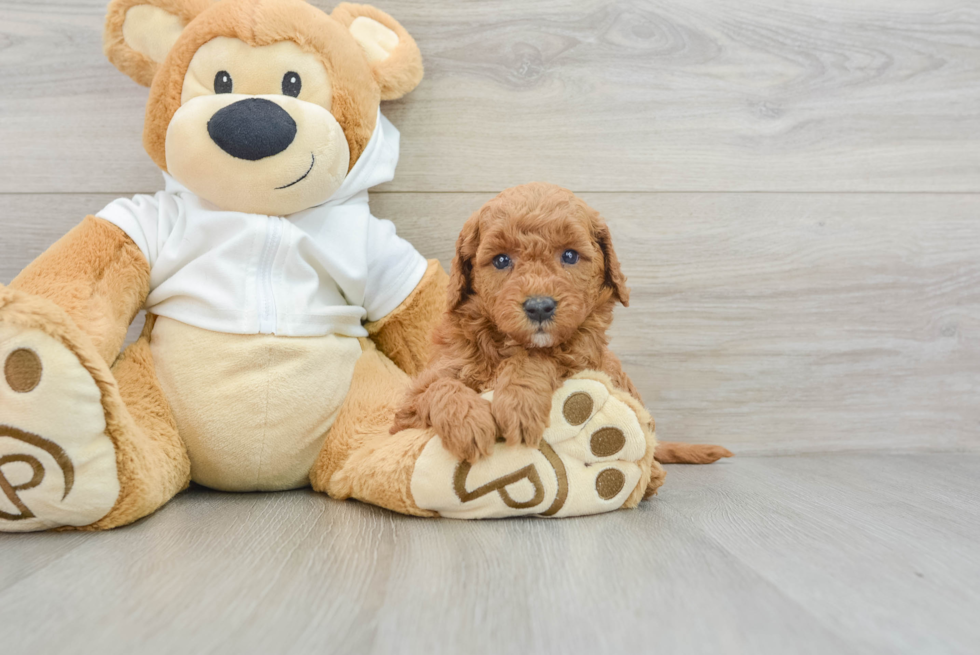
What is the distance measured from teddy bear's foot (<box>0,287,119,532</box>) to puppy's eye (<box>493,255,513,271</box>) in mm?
419

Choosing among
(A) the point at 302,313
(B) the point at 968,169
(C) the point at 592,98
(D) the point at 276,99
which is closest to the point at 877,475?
(B) the point at 968,169

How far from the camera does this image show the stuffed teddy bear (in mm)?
709

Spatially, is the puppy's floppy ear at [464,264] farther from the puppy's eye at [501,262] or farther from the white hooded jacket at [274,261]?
the white hooded jacket at [274,261]

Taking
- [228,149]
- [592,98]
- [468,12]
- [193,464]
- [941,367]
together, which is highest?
[468,12]

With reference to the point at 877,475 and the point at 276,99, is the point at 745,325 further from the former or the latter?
the point at 276,99

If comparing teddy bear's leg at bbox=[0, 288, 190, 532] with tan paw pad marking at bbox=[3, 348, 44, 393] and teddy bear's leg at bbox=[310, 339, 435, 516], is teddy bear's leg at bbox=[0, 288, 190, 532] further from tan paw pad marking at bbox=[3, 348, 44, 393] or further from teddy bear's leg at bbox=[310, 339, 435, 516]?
teddy bear's leg at bbox=[310, 339, 435, 516]

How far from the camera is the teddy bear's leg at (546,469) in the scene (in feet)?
2.30

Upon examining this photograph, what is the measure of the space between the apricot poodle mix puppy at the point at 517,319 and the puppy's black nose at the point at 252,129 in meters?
0.25

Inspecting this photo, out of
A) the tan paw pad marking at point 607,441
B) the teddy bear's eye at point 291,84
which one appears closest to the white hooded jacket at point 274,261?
the teddy bear's eye at point 291,84

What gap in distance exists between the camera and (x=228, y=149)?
0.77 meters

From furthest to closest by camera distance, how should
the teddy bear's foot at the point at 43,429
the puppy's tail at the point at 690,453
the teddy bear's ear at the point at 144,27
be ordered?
1. the puppy's tail at the point at 690,453
2. the teddy bear's ear at the point at 144,27
3. the teddy bear's foot at the point at 43,429

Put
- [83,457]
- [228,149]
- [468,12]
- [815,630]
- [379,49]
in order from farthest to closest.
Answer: [468,12], [379,49], [228,149], [83,457], [815,630]

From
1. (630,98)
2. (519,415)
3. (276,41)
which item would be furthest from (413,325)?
(630,98)

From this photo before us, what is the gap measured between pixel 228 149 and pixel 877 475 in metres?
→ 0.99
